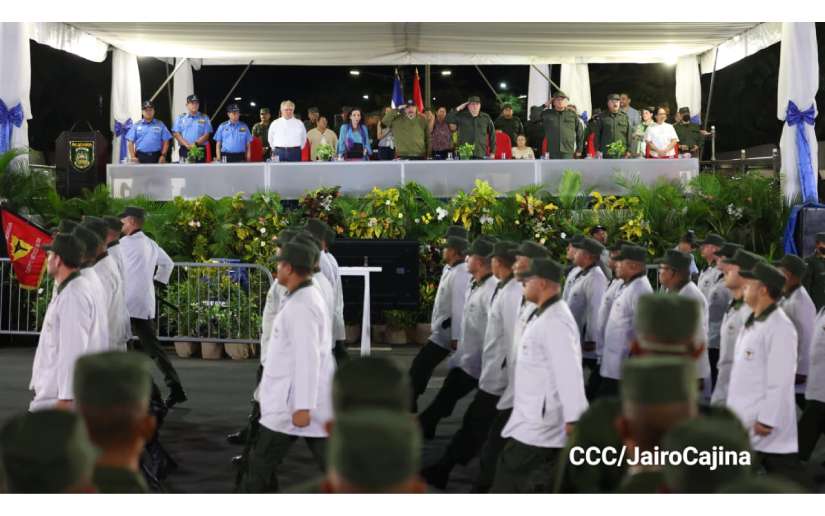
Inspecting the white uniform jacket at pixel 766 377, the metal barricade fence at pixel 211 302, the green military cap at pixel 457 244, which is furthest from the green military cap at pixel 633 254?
the metal barricade fence at pixel 211 302

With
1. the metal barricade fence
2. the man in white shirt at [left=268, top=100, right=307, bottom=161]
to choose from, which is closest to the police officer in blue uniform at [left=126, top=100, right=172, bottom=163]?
the man in white shirt at [left=268, top=100, right=307, bottom=161]

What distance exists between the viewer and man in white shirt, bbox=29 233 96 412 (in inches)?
291

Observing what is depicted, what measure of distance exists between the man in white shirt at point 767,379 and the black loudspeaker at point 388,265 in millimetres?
6681

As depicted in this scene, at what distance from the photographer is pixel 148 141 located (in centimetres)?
1789

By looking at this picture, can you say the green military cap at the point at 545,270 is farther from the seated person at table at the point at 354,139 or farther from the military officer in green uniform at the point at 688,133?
the military officer in green uniform at the point at 688,133

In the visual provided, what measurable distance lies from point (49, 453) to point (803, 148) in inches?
557

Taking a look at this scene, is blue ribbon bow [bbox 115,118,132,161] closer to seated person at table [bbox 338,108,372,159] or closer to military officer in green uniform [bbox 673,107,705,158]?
seated person at table [bbox 338,108,372,159]

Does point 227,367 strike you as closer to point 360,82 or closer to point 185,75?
point 185,75

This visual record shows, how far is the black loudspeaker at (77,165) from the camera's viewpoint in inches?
687

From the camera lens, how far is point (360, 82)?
41.0 metres

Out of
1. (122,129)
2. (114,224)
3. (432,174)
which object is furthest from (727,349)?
(122,129)

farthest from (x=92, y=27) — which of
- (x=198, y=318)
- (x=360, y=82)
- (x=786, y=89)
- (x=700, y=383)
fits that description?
(x=360, y=82)

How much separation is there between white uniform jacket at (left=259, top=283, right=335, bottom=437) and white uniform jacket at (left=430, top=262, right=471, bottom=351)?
3577mm

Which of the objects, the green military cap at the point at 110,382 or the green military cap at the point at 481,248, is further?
the green military cap at the point at 481,248
